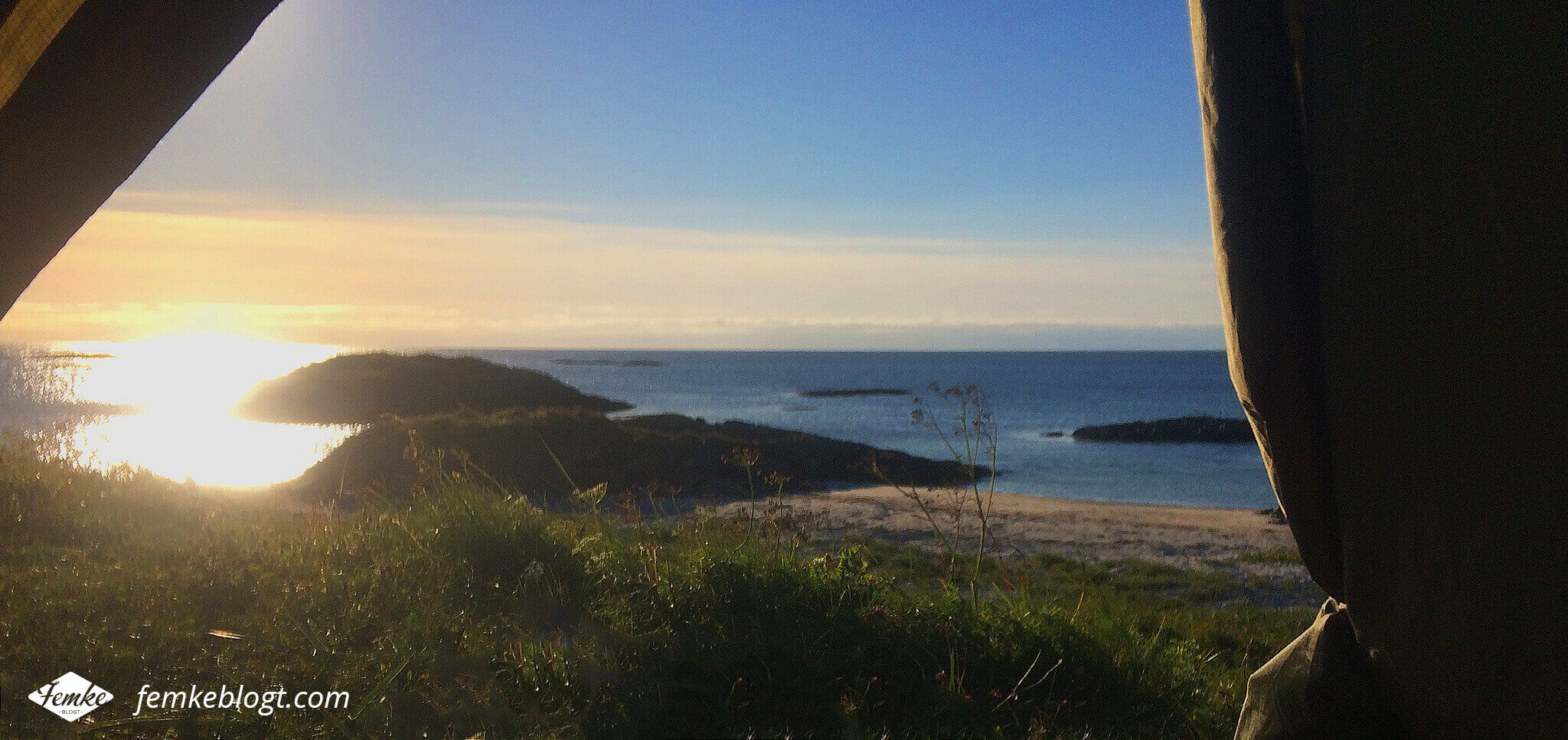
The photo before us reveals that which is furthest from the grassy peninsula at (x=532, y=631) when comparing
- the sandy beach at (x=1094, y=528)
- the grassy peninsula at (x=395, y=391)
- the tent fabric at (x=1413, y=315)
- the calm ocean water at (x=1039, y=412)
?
the grassy peninsula at (x=395, y=391)

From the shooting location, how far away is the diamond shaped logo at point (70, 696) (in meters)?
2.79

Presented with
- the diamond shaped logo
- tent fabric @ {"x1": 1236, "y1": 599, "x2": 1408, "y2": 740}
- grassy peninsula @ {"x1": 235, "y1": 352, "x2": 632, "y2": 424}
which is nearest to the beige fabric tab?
the diamond shaped logo

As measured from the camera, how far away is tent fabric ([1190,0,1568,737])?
1854 millimetres

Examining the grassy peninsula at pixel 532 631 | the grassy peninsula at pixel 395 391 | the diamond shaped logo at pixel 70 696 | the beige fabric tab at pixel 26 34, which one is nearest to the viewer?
the beige fabric tab at pixel 26 34

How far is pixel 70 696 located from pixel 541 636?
146 centimetres

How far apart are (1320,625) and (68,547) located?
5554 mm

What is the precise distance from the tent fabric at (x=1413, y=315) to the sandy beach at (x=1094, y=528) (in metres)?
7.90

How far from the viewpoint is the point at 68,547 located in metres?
4.64

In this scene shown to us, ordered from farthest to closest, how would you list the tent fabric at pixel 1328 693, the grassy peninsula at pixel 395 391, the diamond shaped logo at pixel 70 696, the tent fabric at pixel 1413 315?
the grassy peninsula at pixel 395 391 → the diamond shaped logo at pixel 70 696 → the tent fabric at pixel 1328 693 → the tent fabric at pixel 1413 315

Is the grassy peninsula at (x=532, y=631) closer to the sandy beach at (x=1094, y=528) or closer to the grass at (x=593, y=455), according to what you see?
the sandy beach at (x=1094, y=528)

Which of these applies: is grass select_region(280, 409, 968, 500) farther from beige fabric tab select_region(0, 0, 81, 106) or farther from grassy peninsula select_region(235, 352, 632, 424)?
beige fabric tab select_region(0, 0, 81, 106)

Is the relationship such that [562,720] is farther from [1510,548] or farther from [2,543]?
[2,543]

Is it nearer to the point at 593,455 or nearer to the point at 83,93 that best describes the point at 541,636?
the point at 83,93

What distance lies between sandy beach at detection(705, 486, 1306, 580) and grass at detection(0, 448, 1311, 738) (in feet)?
19.6
